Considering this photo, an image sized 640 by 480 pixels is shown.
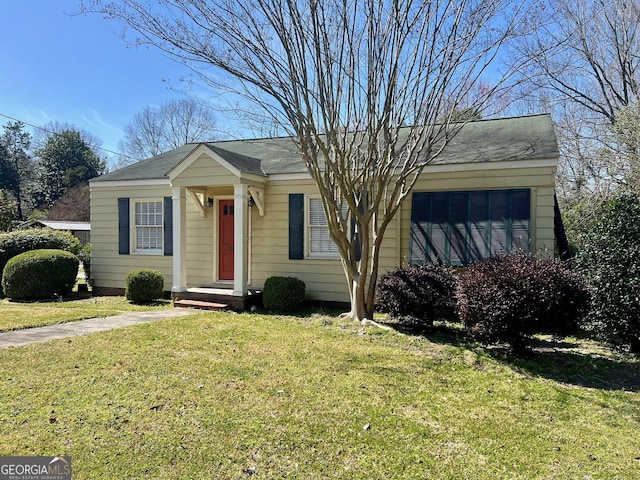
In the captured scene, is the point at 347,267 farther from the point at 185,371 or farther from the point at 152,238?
the point at 152,238

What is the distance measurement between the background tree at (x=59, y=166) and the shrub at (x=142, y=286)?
3124cm

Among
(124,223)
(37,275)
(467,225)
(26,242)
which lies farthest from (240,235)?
(26,242)

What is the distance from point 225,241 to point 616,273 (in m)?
8.10

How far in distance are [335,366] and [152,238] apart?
7.64m

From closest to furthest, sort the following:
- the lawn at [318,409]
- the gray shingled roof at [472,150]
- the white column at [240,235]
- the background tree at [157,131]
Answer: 1. the lawn at [318,409]
2. the gray shingled roof at [472,150]
3. the white column at [240,235]
4. the background tree at [157,131]

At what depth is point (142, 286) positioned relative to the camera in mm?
9844

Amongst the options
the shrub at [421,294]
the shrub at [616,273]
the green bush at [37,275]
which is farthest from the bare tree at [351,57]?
the green bush at [37,275]

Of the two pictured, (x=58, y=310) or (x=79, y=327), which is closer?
(x=79, y=327)

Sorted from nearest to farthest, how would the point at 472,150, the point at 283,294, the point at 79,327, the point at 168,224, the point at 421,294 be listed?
1. the point at 421,294
2. the point at 79,327
3. the point at 472,150
4. the point at 283,294
5. the point at 168,224

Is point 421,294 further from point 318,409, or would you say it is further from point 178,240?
point 178,240

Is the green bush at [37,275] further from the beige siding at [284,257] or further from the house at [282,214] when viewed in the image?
the beige siding at [284,257]

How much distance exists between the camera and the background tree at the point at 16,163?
1458 inches

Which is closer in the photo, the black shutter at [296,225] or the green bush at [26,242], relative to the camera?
the black shutter at [296,225]

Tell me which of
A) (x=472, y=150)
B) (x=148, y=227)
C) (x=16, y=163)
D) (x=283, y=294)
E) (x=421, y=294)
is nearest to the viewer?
(x=421, y=294)
